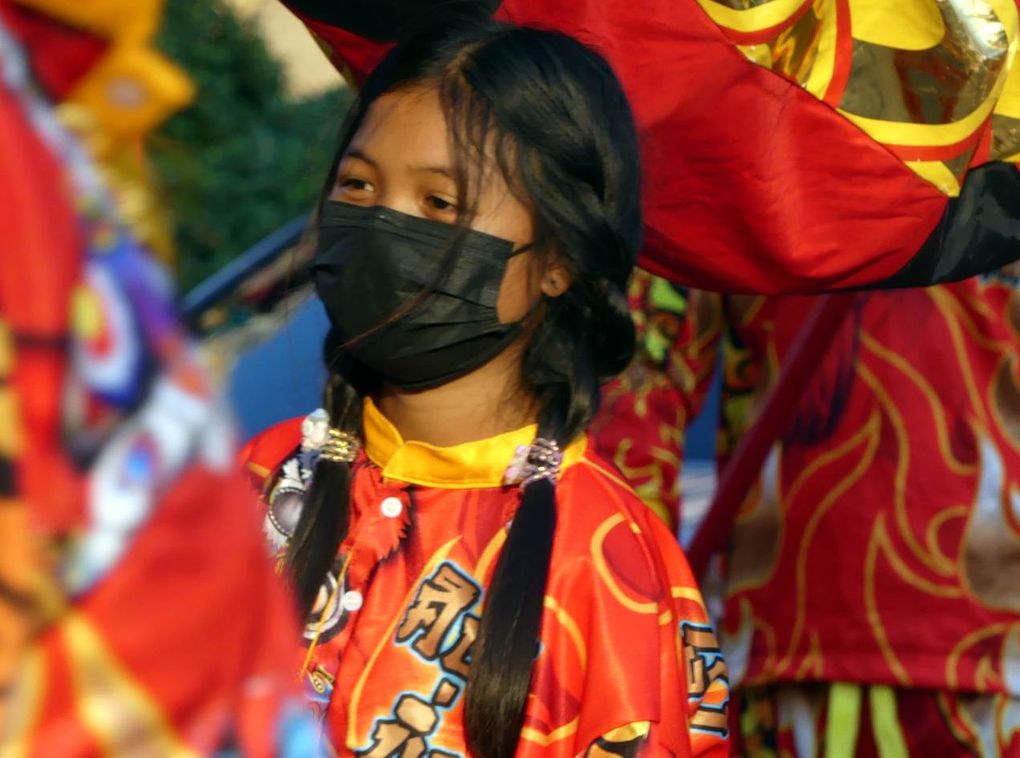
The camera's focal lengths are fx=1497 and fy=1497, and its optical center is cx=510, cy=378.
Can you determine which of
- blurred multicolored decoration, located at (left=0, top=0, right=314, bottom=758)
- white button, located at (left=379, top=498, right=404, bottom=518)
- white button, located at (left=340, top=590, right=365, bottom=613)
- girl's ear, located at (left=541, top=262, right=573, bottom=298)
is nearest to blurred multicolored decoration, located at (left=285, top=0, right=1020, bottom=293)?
girl's ear, located at (left=541, top=262, right=573, bottom=298)

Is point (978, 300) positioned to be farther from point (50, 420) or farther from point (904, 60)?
point (50, 420)

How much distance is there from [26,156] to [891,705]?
1.99 metres

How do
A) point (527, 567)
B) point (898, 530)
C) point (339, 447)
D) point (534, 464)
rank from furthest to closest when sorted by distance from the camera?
point (898, 530)
point (339, 447)
point (534, 464)
point (527, 567)

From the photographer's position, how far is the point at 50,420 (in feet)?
1.73

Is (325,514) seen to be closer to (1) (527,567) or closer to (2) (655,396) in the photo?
(1) (527,567)

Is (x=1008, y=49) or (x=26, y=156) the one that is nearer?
(x=26, y=156)

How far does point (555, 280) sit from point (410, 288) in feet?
0.75

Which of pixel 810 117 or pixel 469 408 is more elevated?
pixel 810 117

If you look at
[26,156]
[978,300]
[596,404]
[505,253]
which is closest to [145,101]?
[26,156]

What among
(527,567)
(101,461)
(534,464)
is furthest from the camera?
(534,464)

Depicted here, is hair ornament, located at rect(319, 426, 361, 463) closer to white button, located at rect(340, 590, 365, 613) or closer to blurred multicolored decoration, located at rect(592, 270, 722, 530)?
white button, located at rect(340, 590, 365, 613)

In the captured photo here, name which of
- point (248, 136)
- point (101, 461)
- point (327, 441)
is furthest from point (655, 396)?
point (248, 136)

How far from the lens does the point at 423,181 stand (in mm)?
1646

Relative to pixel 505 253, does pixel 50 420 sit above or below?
above
